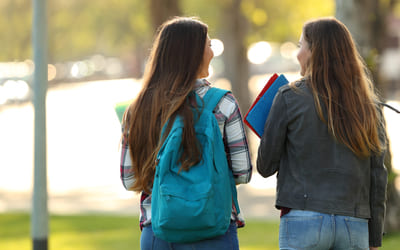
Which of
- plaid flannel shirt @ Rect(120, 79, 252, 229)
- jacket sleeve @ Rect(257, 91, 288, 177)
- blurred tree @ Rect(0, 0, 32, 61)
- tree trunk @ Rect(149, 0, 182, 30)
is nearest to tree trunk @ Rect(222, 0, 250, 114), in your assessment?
tree trunk @ Rect(149, 0, 182, 30)

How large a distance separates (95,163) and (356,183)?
14.6 meters

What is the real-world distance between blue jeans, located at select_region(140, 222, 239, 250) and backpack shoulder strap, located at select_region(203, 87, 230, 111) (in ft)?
1.67

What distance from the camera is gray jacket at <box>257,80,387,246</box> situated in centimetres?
291

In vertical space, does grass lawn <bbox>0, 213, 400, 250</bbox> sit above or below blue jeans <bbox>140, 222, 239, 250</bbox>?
below

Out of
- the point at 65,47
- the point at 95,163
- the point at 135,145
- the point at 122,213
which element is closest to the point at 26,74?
the point at 65,47

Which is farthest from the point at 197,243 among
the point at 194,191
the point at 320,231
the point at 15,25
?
the point at 15,25

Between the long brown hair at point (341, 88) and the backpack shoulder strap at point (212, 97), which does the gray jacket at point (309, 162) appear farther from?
the backpack shoulder strap at point (212, 97)

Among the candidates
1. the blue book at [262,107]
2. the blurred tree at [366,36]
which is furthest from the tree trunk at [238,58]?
the blue book at [262,107]

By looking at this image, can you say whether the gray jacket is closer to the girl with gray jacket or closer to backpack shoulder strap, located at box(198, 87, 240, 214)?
the girl with gray jacket

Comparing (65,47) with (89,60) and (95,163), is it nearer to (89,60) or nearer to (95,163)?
(89,60)

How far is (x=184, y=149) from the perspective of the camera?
9.02 feet

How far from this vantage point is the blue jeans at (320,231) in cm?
287

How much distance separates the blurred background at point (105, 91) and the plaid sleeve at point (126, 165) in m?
0.45

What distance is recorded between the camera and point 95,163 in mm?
17109
